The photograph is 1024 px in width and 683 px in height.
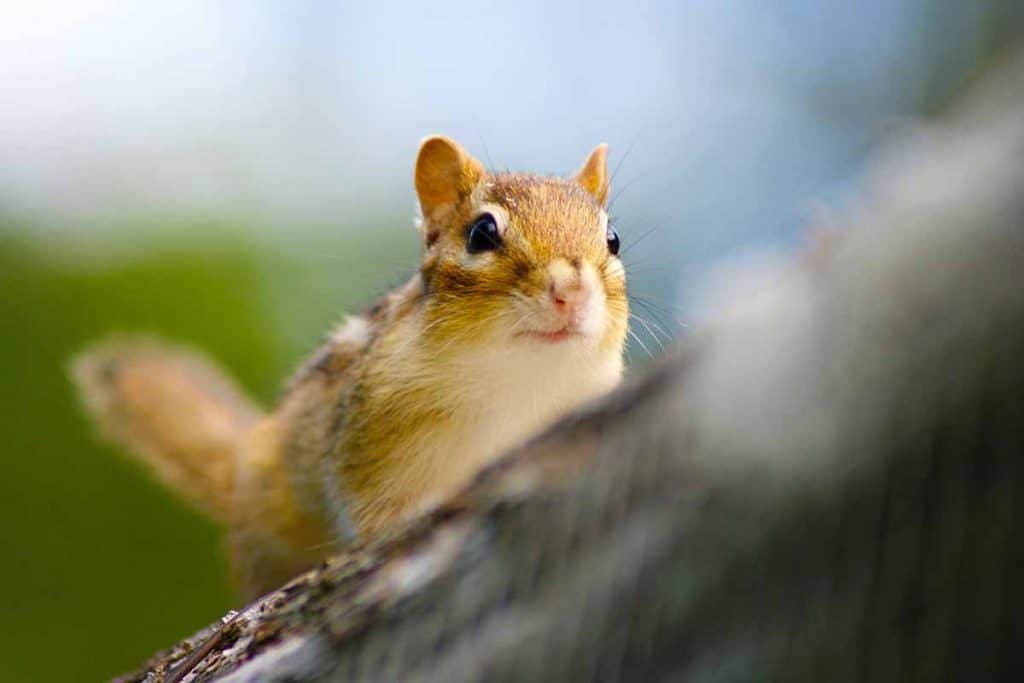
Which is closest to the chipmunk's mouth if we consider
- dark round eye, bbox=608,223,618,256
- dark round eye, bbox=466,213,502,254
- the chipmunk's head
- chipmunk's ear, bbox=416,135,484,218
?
the chipmunk's head

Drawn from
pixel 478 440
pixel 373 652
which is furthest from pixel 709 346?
pixel 478 440

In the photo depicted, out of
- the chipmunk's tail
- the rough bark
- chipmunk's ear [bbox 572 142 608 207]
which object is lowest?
the rough bark

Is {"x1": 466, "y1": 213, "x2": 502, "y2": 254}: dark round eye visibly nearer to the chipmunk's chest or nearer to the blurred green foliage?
the chipmunk's chest

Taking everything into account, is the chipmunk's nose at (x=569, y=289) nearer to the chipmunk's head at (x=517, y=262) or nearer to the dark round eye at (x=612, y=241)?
the chipmunk's head at (x=517, y=262)

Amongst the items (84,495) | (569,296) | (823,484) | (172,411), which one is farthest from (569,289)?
(84,495)

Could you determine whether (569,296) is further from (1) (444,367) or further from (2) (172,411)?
(2) (172,411)

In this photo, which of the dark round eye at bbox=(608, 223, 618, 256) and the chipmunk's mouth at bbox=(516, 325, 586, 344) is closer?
the chipmunk's mouth at bbox=(516, 325, 586, 344)

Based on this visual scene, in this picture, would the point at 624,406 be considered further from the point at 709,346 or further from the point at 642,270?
the point at 642,270

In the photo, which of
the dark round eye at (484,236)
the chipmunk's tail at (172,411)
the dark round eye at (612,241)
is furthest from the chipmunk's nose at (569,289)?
the chipmunk's tail at (172,411)
